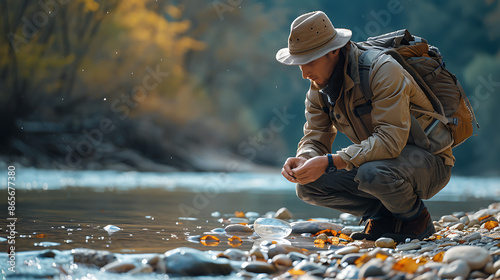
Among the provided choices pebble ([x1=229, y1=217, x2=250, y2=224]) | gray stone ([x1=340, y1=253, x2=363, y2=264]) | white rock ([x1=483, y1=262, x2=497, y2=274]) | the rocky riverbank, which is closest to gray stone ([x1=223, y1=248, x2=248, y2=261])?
the rocky riverbank

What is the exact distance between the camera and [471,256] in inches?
62.3

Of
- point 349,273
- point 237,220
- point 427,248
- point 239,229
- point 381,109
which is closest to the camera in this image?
point 349,273

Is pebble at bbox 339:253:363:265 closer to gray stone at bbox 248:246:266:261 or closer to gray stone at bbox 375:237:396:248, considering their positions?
gray stone at bbox 248:246:266:261

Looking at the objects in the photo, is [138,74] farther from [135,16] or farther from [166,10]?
[166,10]

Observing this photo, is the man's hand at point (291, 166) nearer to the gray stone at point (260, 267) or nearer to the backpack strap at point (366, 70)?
the backpack strap at point (366, 70)

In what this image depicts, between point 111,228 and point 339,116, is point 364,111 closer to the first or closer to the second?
point 339,116

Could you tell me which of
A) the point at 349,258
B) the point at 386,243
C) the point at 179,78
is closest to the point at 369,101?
the point at 386,243

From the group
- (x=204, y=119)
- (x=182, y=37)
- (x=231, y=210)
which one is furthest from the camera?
(x=182, y=37)

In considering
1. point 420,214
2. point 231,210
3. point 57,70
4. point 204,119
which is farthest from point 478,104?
point 420,214

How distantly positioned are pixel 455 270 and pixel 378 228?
0.93 m

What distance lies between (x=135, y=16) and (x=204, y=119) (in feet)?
12.6

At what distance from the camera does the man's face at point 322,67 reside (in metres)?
2.18

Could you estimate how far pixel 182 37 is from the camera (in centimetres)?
1816

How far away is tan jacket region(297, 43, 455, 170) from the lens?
2.05 metres
